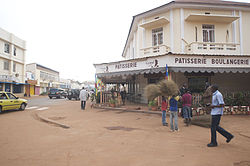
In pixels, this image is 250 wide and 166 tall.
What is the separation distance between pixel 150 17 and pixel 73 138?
11.5m

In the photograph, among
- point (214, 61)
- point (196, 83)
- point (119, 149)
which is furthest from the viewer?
point (196, 83)

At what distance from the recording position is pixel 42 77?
138ft

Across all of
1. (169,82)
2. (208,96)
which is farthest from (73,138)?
(208,96)

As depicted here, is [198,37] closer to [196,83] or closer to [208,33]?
[208,33]

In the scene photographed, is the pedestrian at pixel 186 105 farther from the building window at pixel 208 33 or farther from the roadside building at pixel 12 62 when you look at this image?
the roadside building at pixel 12 62

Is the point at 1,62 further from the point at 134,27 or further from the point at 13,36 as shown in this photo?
the point at 134,27

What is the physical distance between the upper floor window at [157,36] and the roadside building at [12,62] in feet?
77.2

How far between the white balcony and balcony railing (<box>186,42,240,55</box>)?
167 centimetres

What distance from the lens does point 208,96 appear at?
24.5 ft

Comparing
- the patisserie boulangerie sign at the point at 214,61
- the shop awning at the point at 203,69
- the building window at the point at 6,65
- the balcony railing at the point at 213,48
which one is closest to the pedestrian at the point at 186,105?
the shop awning at the point at 203,69

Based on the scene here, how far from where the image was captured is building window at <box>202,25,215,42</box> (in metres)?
12.3

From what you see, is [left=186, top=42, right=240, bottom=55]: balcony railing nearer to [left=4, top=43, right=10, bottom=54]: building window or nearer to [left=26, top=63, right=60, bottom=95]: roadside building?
[left=4, top=43, right=10, bottom=54]: building window

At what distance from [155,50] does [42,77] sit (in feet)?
128

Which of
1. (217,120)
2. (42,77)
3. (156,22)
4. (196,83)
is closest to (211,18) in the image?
(156,22)
